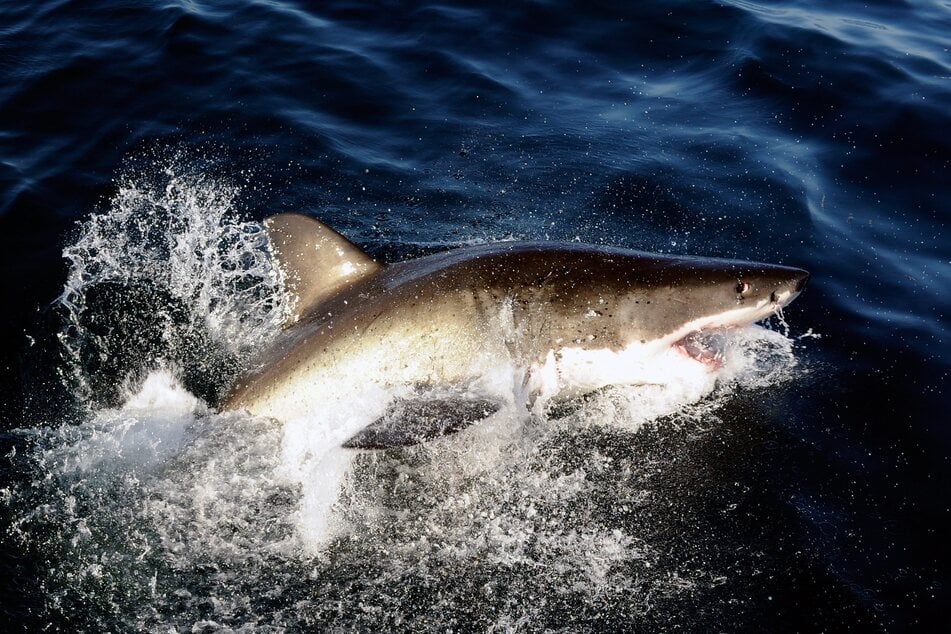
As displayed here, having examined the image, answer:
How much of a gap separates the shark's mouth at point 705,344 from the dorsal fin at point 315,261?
171 centimetres

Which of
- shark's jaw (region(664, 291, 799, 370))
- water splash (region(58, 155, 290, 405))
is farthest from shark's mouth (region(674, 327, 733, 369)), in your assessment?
water splash (region(58, 155, 290, 405))

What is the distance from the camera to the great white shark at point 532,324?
4340 mm

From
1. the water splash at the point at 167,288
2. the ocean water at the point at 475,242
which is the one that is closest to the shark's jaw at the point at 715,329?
the ocean water at the point at 475,242

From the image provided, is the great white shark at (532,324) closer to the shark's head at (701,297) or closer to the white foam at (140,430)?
the shark's head at (701,297)

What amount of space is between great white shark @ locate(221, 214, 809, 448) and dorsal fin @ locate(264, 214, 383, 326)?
0.27 meters

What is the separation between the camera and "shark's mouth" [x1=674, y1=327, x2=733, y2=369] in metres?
4.45

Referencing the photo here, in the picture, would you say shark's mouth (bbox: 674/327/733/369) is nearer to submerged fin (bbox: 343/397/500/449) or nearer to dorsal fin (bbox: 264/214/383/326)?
submerged fin (bbox: 343/397/500/449)

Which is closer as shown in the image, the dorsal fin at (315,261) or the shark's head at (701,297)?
the shark's head at (701,297)

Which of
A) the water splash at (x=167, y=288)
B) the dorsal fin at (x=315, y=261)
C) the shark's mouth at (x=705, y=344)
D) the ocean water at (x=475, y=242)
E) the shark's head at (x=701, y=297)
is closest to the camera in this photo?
the ocean water at (x=475, y=242)

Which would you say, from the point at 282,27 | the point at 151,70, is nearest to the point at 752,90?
the point at 282,27

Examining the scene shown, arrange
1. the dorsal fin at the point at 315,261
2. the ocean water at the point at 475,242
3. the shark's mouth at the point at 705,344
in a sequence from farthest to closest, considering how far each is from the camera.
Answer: the dorsal fin at the point at 315,261 < the shark's mouth at the point at 705,344 < the ocean water at the point at 475,242

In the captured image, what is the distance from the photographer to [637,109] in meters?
8.55

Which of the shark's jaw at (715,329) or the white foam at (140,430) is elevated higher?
the shark's jaw at (715,329)

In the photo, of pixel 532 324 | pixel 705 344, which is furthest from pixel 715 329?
pixel 532 324
